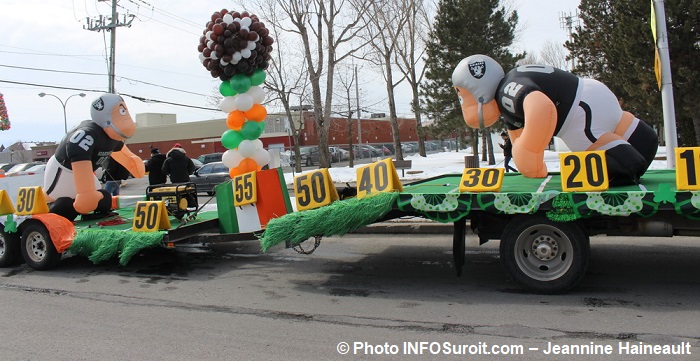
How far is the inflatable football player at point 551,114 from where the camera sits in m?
5.97

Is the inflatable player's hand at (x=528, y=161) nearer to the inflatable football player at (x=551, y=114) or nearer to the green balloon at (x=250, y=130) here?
the inflatable football player at (x=551, y=114)

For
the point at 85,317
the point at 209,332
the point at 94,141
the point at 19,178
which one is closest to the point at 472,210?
the point at 209,332

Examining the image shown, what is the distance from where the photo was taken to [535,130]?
5.98m

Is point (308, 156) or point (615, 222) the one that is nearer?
point (615, 222)

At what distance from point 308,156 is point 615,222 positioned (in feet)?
117

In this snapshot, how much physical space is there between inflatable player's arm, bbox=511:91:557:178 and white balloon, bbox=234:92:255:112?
3.78 m

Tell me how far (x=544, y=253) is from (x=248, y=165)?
4.17 meters

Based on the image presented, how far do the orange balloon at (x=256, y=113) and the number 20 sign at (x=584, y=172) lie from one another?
4.45 m

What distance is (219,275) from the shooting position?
726cm

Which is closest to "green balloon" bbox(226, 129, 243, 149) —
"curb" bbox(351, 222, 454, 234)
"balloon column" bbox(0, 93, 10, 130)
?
Answer: "curb" bbox(351, 222, 454, 234)

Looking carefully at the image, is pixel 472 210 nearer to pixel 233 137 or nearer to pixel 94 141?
pixel 233 137

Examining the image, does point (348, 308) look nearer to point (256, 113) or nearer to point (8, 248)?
point (256, 113)

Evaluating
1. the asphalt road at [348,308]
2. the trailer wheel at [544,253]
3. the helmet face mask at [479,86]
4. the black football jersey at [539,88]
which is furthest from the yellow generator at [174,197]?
the trailer wheel at [544,253]

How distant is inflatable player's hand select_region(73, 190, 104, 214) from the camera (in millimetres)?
8297
